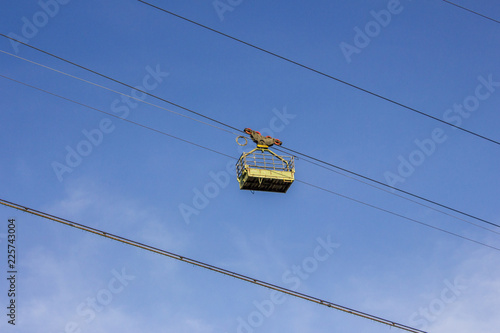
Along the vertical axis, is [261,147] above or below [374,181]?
above

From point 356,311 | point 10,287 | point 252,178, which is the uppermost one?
point 252,178

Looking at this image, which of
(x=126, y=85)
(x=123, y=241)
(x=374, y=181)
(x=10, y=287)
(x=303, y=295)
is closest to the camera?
(x=123, y=241)

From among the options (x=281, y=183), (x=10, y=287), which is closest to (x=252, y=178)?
(x=281, y=183)

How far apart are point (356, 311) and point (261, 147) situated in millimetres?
8148

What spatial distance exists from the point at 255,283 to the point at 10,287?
1067cm

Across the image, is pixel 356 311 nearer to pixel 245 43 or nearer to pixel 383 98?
pixel 383 98

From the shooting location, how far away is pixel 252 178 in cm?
2172

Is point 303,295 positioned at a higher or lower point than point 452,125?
lower

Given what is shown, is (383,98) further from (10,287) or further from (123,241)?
(10,287)

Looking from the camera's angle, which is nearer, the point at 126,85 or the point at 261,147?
the point at 126,85

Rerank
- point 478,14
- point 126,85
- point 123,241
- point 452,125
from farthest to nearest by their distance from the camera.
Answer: point 478,14
point 452,125
point 126,85
point 123,241

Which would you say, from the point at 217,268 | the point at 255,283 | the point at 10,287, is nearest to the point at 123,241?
the point at 217,268

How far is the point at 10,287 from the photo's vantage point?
72.2 ft

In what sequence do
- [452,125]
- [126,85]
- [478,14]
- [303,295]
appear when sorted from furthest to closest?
[478,14] < [452,125] < [126,85] < [303,295]
